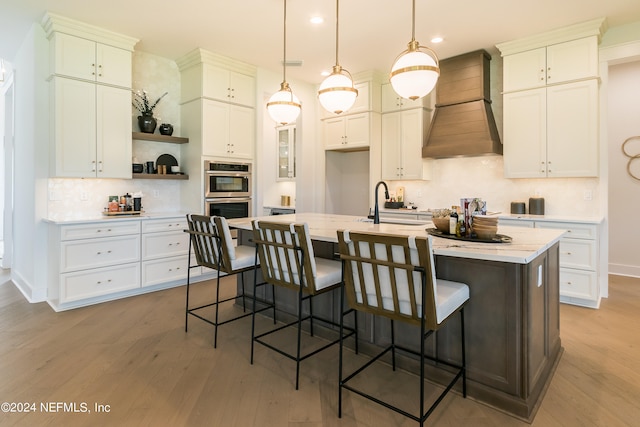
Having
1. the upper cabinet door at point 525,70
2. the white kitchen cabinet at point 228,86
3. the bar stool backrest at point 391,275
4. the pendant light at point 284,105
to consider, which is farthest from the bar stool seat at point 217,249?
the upper cabinet door at point 525,70

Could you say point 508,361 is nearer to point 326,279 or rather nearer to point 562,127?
point 326,279

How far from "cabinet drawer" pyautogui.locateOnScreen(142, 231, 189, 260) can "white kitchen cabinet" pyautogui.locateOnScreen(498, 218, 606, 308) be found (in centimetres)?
406

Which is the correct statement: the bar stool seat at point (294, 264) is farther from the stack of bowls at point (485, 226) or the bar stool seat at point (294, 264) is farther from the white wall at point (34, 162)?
the white wall at point (34, 162)

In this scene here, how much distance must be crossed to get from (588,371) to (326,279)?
1.89 metres

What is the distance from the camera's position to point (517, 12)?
3605 mm

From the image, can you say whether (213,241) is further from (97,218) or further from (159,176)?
(159,176)

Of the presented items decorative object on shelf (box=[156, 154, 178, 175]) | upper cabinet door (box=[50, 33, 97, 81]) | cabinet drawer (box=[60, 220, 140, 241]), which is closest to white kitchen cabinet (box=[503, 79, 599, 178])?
decorative object on shelf (box=[156, 154, 178, 175])

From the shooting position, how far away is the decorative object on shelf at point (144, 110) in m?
4.55

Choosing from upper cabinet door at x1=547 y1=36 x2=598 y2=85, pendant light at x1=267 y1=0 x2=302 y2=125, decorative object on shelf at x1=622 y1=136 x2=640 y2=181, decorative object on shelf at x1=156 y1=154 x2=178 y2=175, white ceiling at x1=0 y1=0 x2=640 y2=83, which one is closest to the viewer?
pendant light at x1=267 y1=0 x2=302 y2=125

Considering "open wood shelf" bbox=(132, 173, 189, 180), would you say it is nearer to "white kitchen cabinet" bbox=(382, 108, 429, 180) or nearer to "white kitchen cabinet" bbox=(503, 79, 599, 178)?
"white kitchen cabinet" bbox=(382, 108, 429, 180)

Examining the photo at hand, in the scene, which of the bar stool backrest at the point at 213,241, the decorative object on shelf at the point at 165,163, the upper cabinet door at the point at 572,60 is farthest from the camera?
the decorative object on shelf at the point at 165,163

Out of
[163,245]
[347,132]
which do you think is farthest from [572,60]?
[163,245]

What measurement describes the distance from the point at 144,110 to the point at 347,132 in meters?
2.93

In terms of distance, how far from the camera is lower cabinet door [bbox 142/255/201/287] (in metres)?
4.20
